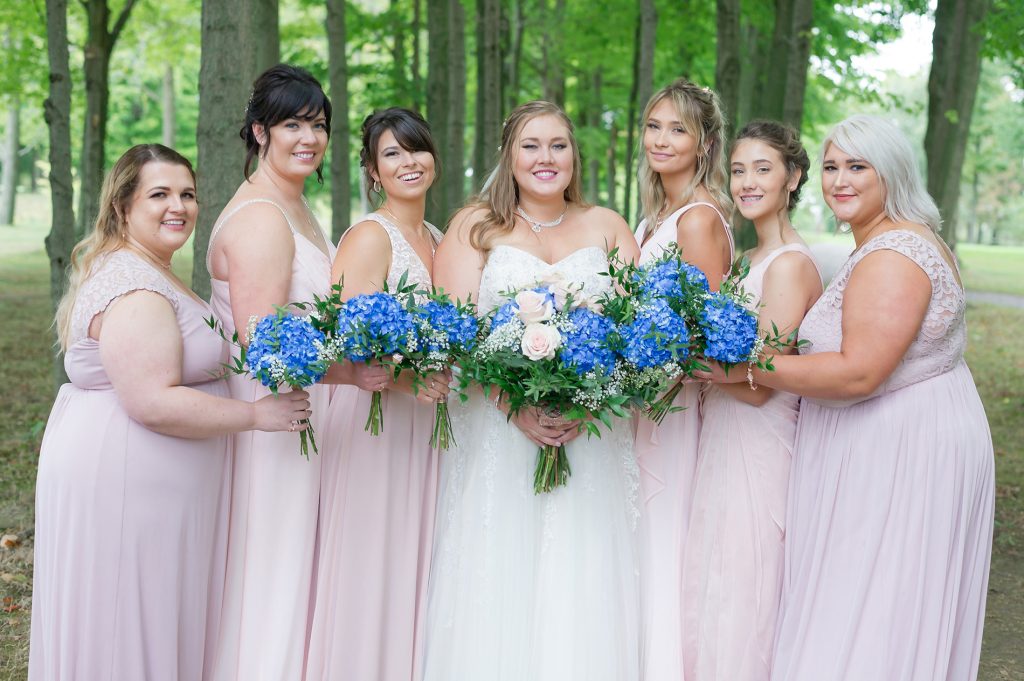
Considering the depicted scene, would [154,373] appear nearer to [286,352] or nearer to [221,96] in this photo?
[286,352]

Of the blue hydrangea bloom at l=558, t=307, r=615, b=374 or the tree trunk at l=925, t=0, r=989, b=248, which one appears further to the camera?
the tree trunk at l=925, t=0, r=989, b=248

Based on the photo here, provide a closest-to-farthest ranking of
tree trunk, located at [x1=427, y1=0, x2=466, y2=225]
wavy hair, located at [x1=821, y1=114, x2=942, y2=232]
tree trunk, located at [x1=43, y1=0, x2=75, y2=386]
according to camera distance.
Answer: wavy hair, located at [x1=821, y1=114, x2=942, y2=232], tree trunk, located at [x1=43, y1=0, x2=75, y2=386], tree trunk, located at [x1=427, y1=0, x2=466, y2=225]

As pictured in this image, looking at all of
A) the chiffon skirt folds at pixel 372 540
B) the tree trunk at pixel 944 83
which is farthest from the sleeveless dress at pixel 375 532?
the tree trunk at pixel 944 83

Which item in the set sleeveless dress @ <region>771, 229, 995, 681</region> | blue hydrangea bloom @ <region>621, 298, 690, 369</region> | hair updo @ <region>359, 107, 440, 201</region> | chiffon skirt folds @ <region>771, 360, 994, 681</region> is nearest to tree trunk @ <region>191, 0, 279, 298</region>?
hair updo @ <region>359, 107, 440, 201</region>

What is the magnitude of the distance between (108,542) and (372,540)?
47.4 inches

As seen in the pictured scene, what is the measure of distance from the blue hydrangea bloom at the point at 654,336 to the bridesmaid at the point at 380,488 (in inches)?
43.0

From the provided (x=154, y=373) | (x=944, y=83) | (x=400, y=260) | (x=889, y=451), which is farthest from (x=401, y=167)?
(x=944, y=83)

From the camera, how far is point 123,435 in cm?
397

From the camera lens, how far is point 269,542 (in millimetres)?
4508

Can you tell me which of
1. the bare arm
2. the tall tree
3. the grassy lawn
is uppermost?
the tall tree

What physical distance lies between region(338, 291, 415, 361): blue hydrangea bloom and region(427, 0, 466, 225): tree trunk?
28.7ft

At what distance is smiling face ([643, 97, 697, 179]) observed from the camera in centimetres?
504

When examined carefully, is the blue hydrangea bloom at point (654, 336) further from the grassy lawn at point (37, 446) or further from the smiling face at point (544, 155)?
the grassy lawn at point (37, 446)

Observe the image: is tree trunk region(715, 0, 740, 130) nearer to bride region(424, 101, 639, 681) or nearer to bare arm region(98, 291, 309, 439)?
bride region(424, 101, 639, 681)
